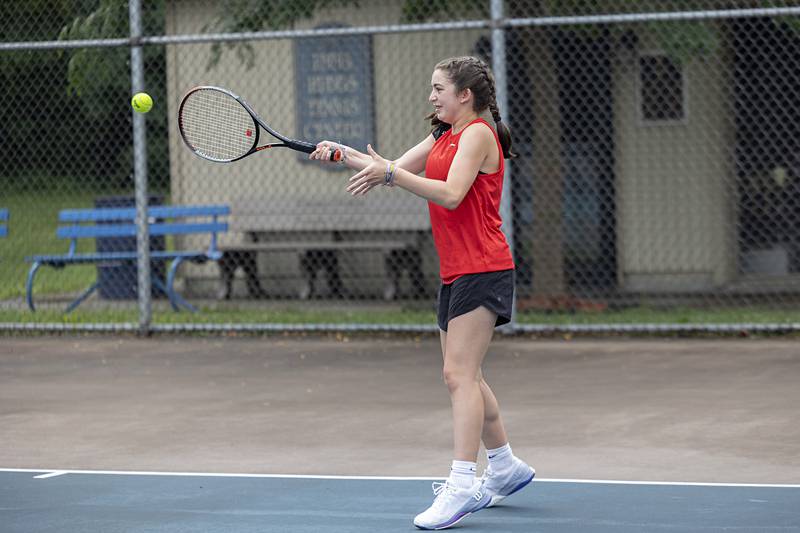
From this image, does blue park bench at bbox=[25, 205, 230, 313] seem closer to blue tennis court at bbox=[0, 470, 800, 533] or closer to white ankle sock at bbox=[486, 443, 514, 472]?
blue tennis court at bbox=[0, 470, 800, 533]

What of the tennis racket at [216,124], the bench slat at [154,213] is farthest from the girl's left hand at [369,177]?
the bench slat at [154,213]

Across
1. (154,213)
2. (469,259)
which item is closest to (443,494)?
(469,259)

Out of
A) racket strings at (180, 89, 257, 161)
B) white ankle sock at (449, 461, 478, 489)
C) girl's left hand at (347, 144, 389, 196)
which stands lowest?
white ankle sock at (449, 461, 478, 489)

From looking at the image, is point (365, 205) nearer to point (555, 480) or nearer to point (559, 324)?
point (559, 324)

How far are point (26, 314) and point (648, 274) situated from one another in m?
6.32

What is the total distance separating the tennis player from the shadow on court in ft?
0.77

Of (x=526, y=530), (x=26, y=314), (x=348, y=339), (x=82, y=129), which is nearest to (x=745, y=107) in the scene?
(x=348, y=339)

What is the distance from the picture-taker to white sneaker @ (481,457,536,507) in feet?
17.4

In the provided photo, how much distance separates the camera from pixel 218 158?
5.76m

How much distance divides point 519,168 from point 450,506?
32.1 ft

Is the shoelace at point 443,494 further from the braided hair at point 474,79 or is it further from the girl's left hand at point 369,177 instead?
the braided hair at point 474,79

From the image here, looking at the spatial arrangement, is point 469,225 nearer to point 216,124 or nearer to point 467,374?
point 467,374

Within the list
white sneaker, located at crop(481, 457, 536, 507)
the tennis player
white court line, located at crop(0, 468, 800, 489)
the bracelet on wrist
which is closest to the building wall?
white court line, located at crop(0, 468, 800, 489)

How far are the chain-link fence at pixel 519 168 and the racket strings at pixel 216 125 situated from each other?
22.1ft
